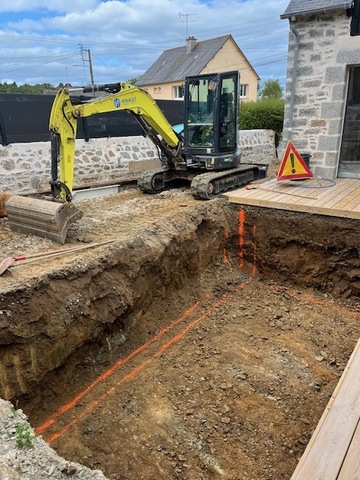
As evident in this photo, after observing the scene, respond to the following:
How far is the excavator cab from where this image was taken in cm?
693

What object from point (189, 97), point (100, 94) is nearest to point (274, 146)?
point (189, 97)

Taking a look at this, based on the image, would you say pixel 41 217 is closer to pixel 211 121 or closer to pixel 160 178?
pixel 160 178

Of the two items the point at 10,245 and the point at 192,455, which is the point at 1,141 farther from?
the point at 192,455

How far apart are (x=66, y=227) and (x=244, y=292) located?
3.03 metres

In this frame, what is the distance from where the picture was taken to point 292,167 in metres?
7.14

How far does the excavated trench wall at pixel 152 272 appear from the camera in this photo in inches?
138

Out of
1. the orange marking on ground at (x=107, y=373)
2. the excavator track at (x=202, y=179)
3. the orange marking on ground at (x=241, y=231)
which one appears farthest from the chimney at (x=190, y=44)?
→ the orange marking on ground at (x=107, y=373)

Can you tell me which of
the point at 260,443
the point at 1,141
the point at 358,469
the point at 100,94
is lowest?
the point at 260,443

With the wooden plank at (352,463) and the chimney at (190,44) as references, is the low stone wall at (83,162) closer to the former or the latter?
the wooden plank at (352,463)

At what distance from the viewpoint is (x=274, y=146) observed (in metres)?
14.1

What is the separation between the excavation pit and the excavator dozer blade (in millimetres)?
161

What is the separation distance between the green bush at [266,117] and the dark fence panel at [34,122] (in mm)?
7826

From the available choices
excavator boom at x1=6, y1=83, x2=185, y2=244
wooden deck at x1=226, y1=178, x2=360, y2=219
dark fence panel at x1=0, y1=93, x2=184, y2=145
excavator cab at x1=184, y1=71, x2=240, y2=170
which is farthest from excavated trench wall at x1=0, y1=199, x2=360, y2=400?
dark fence panel at x1=0, y1=93, x2=184, y2=145

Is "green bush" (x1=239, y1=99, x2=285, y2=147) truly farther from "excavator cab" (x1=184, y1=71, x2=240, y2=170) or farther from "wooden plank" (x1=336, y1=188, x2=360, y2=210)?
"wooden plank" (x1=336, y1=188, x2=360, y2=210)
